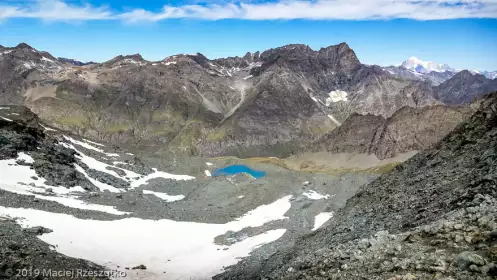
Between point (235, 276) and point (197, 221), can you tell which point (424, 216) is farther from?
point (197, 221)

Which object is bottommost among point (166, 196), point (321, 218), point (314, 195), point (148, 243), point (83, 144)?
point (314, 195)

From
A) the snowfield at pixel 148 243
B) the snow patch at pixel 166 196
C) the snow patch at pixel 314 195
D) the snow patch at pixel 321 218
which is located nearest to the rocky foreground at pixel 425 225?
the snowfield at pixel 148 243

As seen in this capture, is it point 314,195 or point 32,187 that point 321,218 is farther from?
point 32,187

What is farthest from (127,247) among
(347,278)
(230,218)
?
(347,278)

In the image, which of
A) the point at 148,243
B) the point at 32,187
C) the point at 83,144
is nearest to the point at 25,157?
the point at 32,187

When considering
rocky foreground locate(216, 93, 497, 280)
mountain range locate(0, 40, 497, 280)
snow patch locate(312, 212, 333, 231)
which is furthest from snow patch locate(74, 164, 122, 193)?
rocky foreground locate(216, 93, 497, 280)

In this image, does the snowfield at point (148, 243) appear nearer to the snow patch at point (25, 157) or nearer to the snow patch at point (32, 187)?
the snow patch at point (32, 187)
